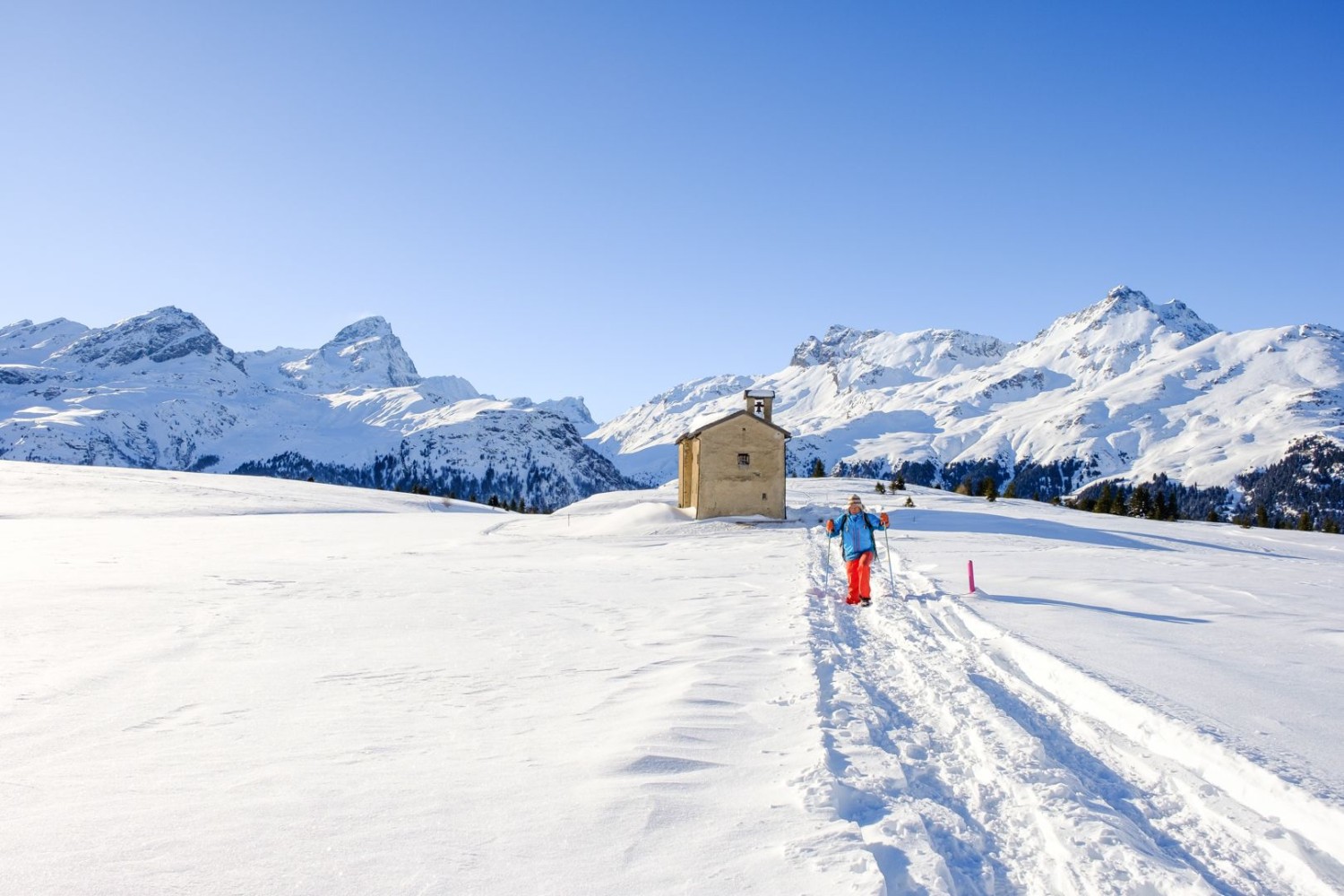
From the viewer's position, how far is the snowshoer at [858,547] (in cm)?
1448

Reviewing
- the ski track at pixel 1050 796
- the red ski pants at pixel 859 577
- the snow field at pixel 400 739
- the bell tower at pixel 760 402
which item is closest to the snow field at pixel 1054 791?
the ski track at pixel 1050 796

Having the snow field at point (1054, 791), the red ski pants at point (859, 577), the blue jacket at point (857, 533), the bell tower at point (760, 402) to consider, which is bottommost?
the snow field at point (1054, 791)

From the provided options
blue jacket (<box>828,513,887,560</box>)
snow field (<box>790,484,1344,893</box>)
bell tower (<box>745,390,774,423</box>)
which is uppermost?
bell tower (<box>745,390,774,423</box>)

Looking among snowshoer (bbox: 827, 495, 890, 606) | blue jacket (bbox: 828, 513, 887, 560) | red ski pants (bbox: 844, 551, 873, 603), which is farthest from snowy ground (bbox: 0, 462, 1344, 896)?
blue jacket (bbox: 828, 513, 887, 560)

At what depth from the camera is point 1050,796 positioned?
5.29m

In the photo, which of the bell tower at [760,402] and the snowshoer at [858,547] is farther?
the bell tower at [760,402]

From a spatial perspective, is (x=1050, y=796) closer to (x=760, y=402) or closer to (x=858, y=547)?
(x=858, y=547)

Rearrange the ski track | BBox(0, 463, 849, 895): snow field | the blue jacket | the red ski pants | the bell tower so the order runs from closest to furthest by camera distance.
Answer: BBox(0, 463, 849, 895): snow field → the ski track → the red ski pants → the blue jacket → the bell tower

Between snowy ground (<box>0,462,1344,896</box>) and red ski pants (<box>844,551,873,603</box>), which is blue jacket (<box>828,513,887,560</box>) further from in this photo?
snowy ground (<box>0,462,1344,896</box>)

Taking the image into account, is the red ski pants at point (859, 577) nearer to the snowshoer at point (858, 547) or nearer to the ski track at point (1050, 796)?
the snowshoer at point (858, 547)

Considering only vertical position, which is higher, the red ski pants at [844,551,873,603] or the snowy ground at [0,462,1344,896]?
the red ski pants at [844,551,873,603]

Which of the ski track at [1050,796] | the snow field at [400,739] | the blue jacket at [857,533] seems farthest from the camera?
the blue jacket at [857,533]

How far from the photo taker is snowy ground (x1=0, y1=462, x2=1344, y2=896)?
4.16m

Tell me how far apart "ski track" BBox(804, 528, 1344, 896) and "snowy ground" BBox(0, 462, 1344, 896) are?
0.03m
